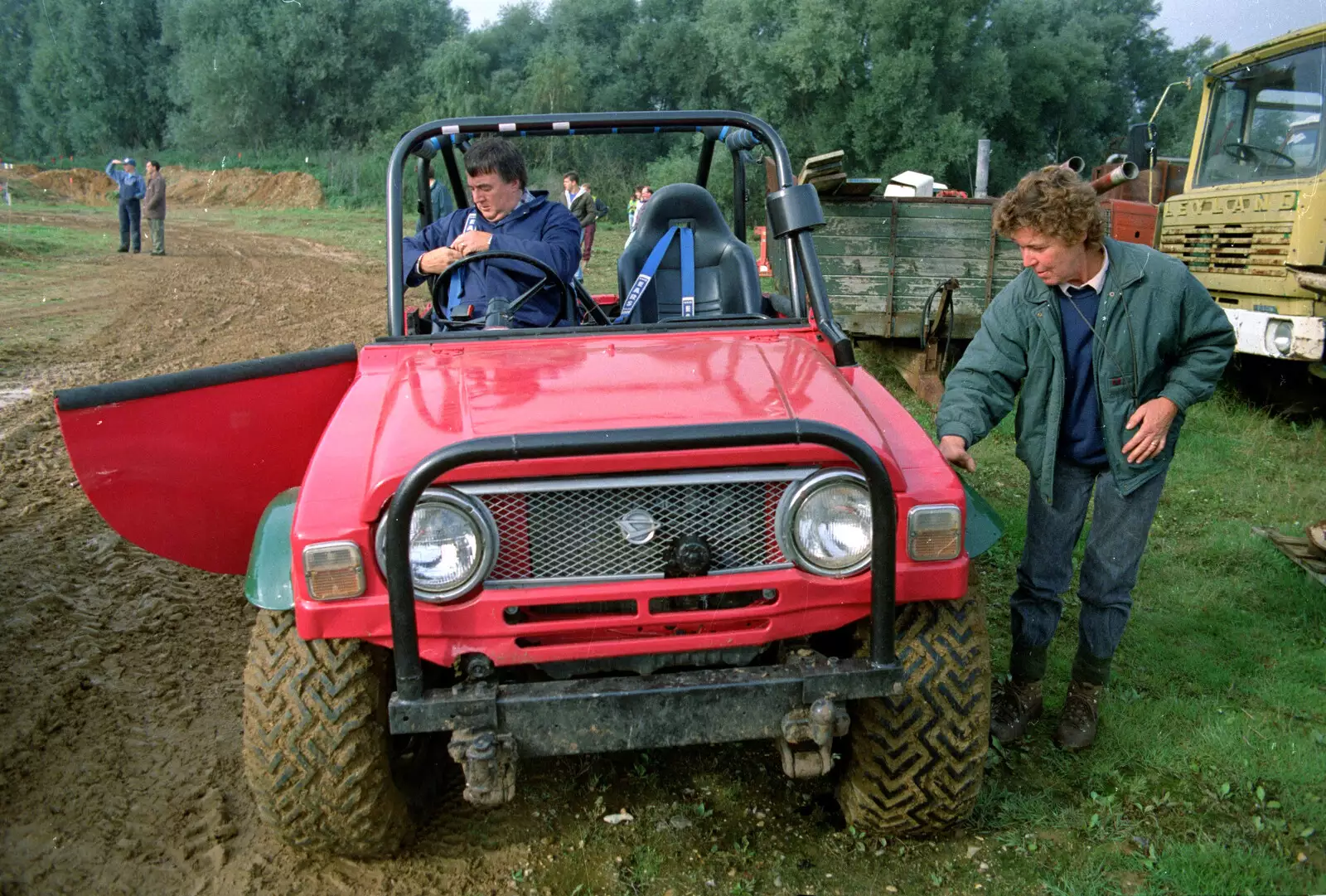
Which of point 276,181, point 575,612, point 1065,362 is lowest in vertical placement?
point 276,181

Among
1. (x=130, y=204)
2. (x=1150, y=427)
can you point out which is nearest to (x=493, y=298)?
(x=1150, y=427)

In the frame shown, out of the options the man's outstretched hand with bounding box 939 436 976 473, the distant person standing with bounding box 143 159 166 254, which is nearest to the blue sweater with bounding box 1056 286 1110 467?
the man's outstretched hand with bounding box 939 436 976 473

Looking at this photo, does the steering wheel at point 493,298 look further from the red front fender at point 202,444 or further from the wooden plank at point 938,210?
the wooden plank at point 938,210

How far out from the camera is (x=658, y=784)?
3.26m

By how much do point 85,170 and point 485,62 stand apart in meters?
16.9

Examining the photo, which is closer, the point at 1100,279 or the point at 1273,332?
the point at 1100,279

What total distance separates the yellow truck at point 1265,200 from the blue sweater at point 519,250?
515 centimetres

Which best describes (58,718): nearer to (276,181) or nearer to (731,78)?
(731,78)

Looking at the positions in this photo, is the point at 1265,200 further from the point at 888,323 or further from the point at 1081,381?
the point at 1081,381

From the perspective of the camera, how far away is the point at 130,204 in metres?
19.4

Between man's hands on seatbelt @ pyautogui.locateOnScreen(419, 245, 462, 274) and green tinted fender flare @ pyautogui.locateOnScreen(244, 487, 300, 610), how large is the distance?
→ 1242 mm

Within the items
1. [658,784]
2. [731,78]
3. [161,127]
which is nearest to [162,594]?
[658,784]

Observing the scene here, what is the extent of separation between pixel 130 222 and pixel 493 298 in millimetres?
18754

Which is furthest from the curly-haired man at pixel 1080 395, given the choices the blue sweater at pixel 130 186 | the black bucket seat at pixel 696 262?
the blue sweater at pixel 130 186
